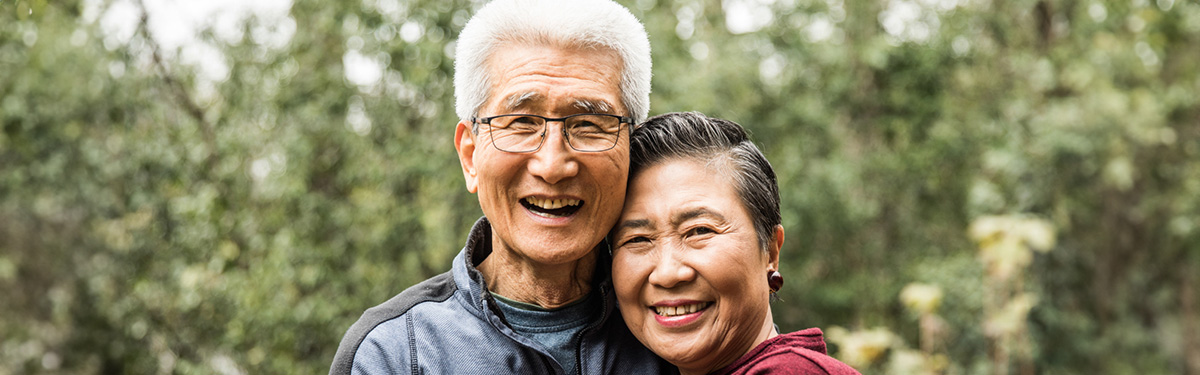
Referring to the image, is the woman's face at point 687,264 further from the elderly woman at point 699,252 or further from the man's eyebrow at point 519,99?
the man's eyebrow at point 519,99

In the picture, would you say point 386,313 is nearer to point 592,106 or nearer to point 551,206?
point 551,206

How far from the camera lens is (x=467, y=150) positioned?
73.9 inches

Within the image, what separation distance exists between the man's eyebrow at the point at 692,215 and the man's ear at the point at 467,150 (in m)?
0.42

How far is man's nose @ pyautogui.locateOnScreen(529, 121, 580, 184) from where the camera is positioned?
1678mm

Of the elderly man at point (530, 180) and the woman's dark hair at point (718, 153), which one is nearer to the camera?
the elderly man at point (530, 180)

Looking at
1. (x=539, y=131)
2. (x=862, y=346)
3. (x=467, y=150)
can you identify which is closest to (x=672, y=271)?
(x=539, y=131)

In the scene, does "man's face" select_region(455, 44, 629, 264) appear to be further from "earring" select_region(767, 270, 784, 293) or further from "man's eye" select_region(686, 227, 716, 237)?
"earring" select_region(767, 270, 784, 293)

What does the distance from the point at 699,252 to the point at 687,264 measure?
33 millimetres

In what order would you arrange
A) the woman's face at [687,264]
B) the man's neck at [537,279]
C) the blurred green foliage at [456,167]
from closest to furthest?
the woman's face at [687,264], the man's neck at [537,279], the blurred green foliage at [456,167]

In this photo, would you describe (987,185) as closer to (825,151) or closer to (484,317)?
(825,151)

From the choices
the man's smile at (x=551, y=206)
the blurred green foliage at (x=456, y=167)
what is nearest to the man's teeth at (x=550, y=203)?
the man's smile at (x=551, y=206)

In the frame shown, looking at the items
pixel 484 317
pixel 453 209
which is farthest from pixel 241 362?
pixel 484 317

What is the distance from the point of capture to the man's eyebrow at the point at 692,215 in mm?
1760

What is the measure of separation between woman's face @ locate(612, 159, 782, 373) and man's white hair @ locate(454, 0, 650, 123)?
19 cm
